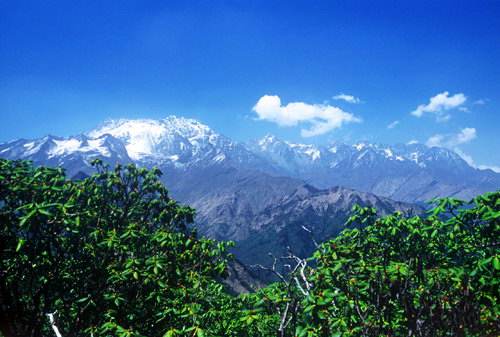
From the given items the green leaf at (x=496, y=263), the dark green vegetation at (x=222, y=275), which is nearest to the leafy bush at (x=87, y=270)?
the dark green vegetation at (x=222, y=275)

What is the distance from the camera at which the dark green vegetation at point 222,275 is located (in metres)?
8.41

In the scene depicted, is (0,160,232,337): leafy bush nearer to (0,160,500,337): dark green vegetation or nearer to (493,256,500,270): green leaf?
(0,160,500,337): dark green vegetation

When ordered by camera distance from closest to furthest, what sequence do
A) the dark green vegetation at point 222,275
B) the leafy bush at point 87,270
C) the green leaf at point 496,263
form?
the green leaf at point 496,263 < the dark green vegetation at point 222,275 < the leafy bush at point 87,270

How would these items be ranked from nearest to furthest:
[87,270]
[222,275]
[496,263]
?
[496,263]
[87,270]
[222,275]

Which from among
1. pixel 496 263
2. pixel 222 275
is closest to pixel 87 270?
pixel 222 275

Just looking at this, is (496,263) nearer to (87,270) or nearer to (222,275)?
(222,275)

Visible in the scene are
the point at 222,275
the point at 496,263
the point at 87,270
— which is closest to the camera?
the point at 496,263

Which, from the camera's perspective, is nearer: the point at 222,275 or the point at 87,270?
the point at 87,270

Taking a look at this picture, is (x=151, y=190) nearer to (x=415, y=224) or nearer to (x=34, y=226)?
(x=34, y=226)

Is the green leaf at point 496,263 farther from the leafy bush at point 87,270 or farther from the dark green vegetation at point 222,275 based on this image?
the leafy bush at point 87,270

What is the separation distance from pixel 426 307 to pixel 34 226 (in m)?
13.0

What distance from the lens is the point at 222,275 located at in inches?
587

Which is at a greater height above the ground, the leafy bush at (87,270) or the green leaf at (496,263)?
the leafy bush at (87,270)

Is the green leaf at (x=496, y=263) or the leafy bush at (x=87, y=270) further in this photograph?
the leafy bush at (x=87, y=270)
